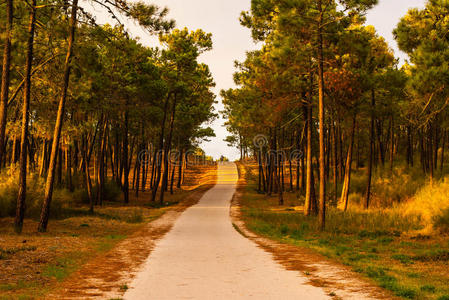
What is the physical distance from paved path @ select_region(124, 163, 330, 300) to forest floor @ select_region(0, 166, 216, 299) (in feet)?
1.87

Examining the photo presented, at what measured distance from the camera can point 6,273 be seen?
972 centimetres

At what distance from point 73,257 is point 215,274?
489 centimetres

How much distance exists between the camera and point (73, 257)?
12.5m

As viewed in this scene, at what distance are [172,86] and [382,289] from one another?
110ft

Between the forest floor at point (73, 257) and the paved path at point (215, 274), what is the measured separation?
570 mm

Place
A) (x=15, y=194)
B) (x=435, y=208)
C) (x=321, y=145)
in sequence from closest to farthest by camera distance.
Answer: (x=435, y=208)
(x=321, y=145)
(x=15, y=194)

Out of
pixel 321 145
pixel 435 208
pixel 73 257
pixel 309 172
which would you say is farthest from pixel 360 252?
pixel 309 172

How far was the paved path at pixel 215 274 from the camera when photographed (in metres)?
7.95

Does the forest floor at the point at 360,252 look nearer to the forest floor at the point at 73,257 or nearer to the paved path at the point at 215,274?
the paved path at the point at 215,274

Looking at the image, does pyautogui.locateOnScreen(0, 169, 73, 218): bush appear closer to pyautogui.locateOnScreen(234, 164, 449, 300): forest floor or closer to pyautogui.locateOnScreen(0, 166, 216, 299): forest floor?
pyautogui.locateOnScreen(0, 166, 216, 299): forest floor

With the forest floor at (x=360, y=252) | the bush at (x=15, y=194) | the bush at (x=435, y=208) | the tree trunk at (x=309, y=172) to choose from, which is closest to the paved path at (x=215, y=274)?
the forest floor at (x=360, y=252)

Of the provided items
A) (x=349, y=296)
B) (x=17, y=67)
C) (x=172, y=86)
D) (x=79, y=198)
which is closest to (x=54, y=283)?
(x=349, y=296)

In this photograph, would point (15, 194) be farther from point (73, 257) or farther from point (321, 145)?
point (321, 145)

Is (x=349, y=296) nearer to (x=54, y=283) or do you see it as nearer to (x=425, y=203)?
(x=54, y=283)
